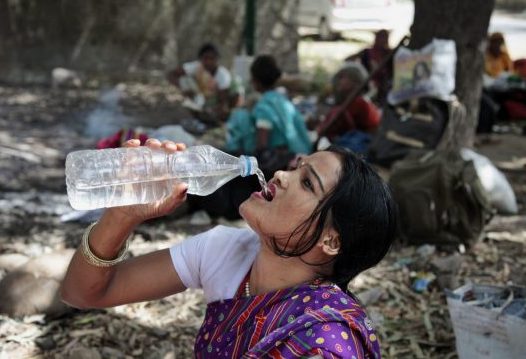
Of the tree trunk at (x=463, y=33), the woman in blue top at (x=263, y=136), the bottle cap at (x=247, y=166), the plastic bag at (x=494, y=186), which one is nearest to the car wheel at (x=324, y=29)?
the woman in blue top at (x=263, y=136)

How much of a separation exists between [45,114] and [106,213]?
7268 mm

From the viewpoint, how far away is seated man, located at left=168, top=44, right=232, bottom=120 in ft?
29.5

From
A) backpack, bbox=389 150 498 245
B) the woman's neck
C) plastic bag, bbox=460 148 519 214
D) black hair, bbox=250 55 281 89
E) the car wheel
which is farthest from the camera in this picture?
the car wheel

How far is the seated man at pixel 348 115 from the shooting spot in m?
6.66

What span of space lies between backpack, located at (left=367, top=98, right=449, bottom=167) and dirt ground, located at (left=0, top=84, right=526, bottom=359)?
91 centimetres

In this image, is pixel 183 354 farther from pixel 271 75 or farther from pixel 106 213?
pixel 271 75

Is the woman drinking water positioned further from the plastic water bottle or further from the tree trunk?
the tree trunk

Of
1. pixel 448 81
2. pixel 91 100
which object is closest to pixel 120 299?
pixel 448 81

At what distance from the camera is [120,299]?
2186 mm

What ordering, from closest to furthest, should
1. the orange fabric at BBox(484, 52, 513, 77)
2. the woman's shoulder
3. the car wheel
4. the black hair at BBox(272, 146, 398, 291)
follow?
the black hair at BBox(272, 146, 398, 291) < the woman's shoulder < the orange fabric at BBox(484, 52, 513, 77) < the car wheel

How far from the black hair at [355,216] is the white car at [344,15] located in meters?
16.0

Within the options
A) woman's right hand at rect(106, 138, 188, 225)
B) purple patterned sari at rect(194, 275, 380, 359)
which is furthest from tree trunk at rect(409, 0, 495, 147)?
woman's right hand at rect(106, 138, 188, 225)

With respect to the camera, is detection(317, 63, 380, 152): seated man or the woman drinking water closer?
the woman drinking water

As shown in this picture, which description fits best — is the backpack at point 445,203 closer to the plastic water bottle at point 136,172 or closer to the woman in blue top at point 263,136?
the woman in blue top at point 263,136
